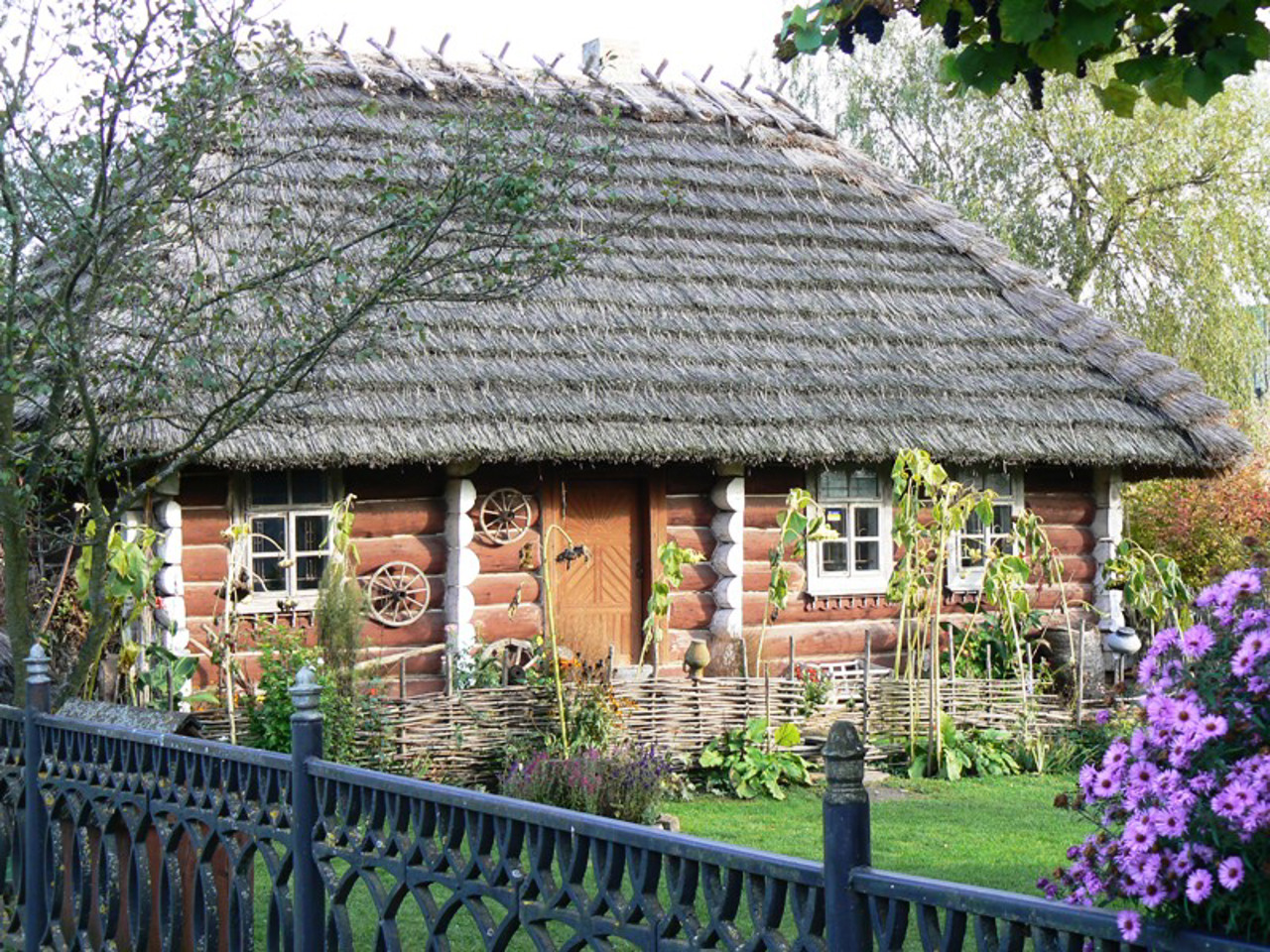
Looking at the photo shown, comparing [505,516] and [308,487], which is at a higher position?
[308,487]

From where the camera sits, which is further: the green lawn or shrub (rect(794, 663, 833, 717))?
shrub (rect(794, 663, 833, 717))

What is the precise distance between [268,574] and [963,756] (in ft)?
16.3

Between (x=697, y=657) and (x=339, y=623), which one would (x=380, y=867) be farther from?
(x=697, y=657)

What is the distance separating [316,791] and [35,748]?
172 centimetres

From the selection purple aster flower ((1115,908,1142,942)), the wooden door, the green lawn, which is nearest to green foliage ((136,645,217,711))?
the green lawn

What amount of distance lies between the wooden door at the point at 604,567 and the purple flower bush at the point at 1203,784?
31.9ft

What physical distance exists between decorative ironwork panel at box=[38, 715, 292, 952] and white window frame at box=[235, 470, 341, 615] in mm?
5624

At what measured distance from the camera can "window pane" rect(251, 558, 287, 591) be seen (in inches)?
435

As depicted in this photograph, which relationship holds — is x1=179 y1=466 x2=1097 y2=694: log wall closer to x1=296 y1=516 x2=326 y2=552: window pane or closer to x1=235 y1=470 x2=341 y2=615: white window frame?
x1=235 y1=470 x2=341 y2=615: white window frame

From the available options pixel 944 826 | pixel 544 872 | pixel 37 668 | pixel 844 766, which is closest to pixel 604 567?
pixel 944 826

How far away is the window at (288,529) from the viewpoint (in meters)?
11.1

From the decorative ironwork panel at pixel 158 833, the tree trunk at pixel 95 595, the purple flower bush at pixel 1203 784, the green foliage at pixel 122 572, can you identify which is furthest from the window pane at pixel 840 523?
the purple flower bush at pixel 1203 784

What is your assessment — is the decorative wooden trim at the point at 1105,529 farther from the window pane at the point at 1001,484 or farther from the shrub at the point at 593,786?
the shrub at the point at 593,786

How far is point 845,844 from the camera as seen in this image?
98.9 inches
